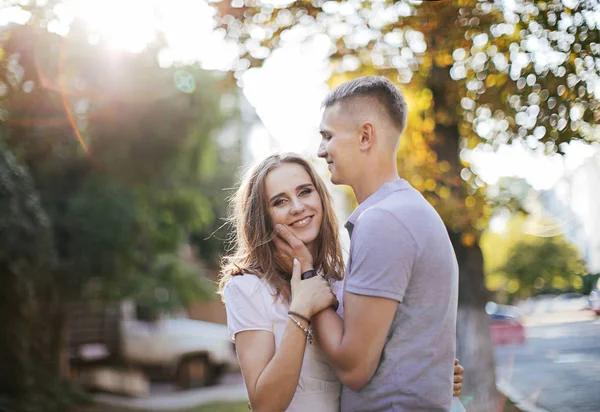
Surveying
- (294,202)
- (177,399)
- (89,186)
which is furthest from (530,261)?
(89,186)

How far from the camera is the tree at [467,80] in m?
4.10

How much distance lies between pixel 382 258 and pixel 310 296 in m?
0.39

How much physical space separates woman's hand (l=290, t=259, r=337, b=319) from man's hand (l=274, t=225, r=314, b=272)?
105 mm

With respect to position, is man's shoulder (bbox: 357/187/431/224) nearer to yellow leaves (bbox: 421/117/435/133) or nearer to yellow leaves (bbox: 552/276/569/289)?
yellow leaves (bbox: 552/276/569/289)

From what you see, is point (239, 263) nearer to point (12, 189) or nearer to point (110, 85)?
point (12, 189)

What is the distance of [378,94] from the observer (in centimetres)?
262

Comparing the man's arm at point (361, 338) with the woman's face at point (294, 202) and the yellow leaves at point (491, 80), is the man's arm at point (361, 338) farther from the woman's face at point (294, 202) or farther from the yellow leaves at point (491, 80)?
the yellow leaves at point (491, 80)

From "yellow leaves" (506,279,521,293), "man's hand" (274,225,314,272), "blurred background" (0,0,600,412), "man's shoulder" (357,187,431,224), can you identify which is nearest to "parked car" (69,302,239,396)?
"blurred background" (0,0,600,412)

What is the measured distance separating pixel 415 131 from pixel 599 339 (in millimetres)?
3386

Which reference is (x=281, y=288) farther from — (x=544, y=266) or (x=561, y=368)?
(x=544, y=266)

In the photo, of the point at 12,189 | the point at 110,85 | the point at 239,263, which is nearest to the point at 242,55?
the point at 239,263

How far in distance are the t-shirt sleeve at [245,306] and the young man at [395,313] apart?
0.25 metres

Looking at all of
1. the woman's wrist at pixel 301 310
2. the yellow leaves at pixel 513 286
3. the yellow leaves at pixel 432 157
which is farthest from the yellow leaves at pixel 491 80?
the yellow leaves at pixel 513 286

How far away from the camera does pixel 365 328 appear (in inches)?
88.0
